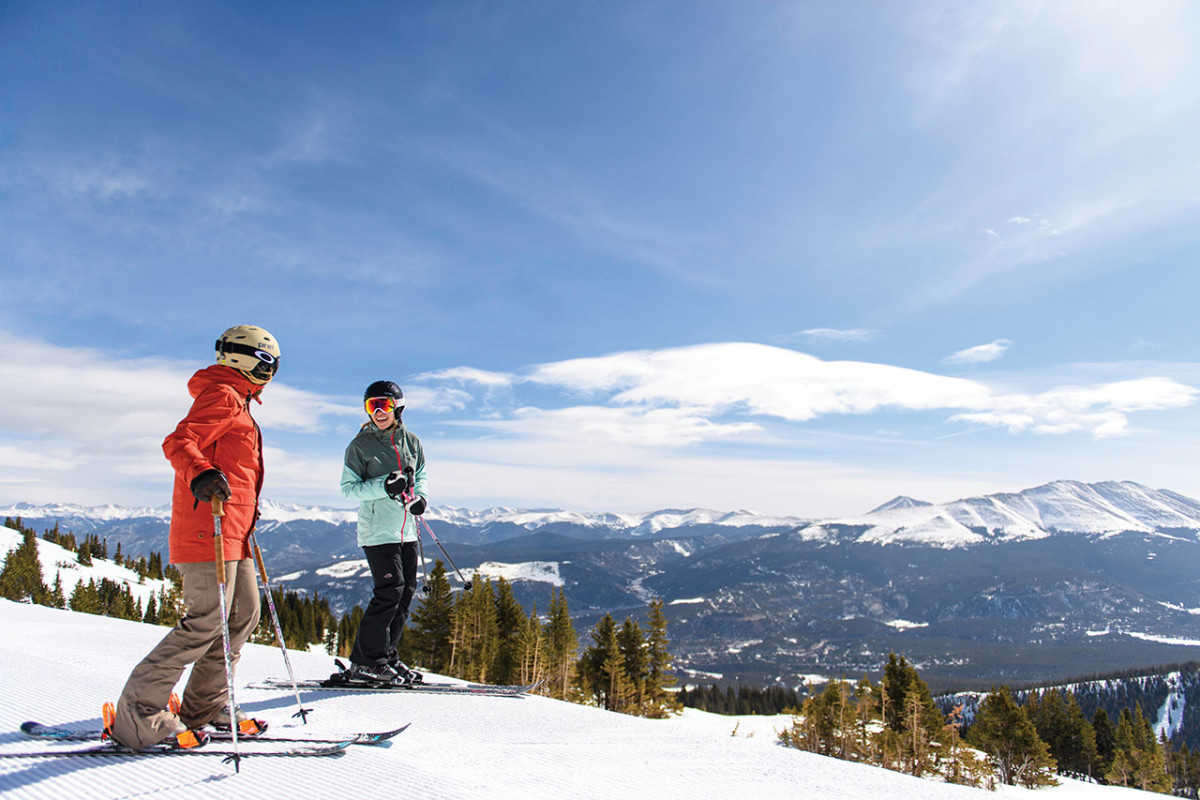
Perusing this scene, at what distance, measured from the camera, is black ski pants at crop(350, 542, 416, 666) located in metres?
6.40

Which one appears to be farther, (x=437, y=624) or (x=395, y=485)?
(x=437, y=624)

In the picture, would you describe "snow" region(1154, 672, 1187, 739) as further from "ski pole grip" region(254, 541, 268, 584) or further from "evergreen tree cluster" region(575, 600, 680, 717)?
"ski pole grip" region(254, 541, 268, 584)

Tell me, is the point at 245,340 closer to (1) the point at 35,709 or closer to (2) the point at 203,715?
(2) the point at 203,715

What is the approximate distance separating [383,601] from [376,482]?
127 cm

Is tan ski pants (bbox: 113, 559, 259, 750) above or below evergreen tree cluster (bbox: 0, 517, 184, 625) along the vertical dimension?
above

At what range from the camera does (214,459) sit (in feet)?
13.0

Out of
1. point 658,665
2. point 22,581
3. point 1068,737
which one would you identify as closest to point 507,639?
point 658,665

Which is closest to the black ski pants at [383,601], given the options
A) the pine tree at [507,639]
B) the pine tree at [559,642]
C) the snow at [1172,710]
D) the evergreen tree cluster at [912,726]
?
the evergreen tree cluster at [912,726]

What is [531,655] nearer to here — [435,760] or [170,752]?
[435,760]

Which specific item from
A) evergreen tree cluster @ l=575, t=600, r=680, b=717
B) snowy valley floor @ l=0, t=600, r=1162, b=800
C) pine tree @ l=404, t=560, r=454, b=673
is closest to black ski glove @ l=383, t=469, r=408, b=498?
snowy valley floor @ l=0, t=600, r=1162, b=800

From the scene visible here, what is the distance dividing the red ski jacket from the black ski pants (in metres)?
2.40

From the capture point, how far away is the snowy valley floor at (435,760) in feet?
9.88

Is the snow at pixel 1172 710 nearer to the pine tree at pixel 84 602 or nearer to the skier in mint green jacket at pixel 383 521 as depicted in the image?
the skier in mint green jacket at pixel 383 521

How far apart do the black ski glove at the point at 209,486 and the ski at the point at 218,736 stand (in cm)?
151
